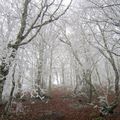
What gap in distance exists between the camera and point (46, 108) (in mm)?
15188

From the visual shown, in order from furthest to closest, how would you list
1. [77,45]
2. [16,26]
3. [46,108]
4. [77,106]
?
[77,45]
[16,26]
[77,106]
[46,108]

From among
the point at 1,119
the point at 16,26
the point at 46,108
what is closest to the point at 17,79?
the point at 1,119

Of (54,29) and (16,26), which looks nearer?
(16,26)

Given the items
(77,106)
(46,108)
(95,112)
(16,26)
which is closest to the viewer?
(95,112)

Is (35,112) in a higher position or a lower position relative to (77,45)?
lower

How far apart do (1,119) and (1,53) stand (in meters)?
4.05

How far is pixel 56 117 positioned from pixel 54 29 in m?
11.6

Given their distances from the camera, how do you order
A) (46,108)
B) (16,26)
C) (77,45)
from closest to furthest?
1. (46,108)
2. (16,26)
3. (77,45)

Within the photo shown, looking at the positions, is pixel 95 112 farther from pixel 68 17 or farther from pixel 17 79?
pixel 68 17

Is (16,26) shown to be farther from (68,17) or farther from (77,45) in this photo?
(77,45)

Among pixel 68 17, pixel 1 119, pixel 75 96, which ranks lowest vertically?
pixel 1 119

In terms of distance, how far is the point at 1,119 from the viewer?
1117 centimetres

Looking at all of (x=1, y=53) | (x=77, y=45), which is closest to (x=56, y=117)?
(x=1, y=53)

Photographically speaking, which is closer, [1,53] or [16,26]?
[1,53]
